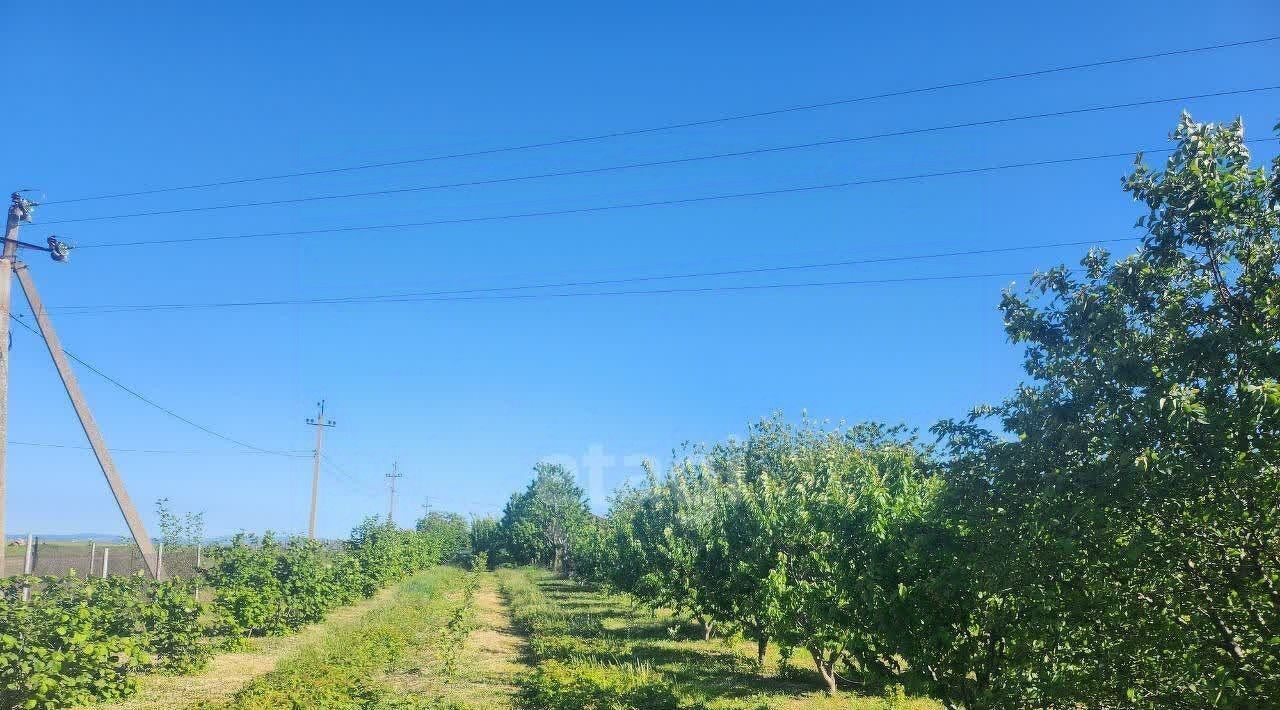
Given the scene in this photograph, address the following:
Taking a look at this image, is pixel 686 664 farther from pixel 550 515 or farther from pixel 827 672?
pixel 550 515

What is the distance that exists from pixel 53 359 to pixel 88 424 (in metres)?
1.80

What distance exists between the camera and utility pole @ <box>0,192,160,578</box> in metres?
13.8

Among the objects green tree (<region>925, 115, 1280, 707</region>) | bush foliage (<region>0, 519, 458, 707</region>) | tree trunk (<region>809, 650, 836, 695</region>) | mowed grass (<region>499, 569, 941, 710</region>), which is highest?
green tree (<region>925, 115, 1280, 707</region>)

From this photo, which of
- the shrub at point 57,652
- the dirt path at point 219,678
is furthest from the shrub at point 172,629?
the shrub at point 57,652

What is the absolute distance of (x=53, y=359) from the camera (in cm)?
1698

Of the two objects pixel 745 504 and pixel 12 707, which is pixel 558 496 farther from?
pixel 12 707

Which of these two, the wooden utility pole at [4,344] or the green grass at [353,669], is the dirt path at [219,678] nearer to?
the green grass at [353,669]

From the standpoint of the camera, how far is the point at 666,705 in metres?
12.6

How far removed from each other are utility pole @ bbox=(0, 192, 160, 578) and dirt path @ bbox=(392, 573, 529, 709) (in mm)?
8000

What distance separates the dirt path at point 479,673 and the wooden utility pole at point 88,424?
27.1 ft

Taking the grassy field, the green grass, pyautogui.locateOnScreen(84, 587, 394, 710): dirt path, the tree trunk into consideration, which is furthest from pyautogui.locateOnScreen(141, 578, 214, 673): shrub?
the tree trunk

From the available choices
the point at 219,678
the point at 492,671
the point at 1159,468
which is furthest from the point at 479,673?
the point at 1159,468

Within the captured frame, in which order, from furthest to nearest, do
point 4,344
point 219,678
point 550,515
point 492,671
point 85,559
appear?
1. point 550,515
2. point 85,559
3. point 492,671
4. point 219,678
5. point 4,344

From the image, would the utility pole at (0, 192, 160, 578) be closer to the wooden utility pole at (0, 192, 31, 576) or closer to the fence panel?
the wooden utility pole at (0, 192, 31, 576)
